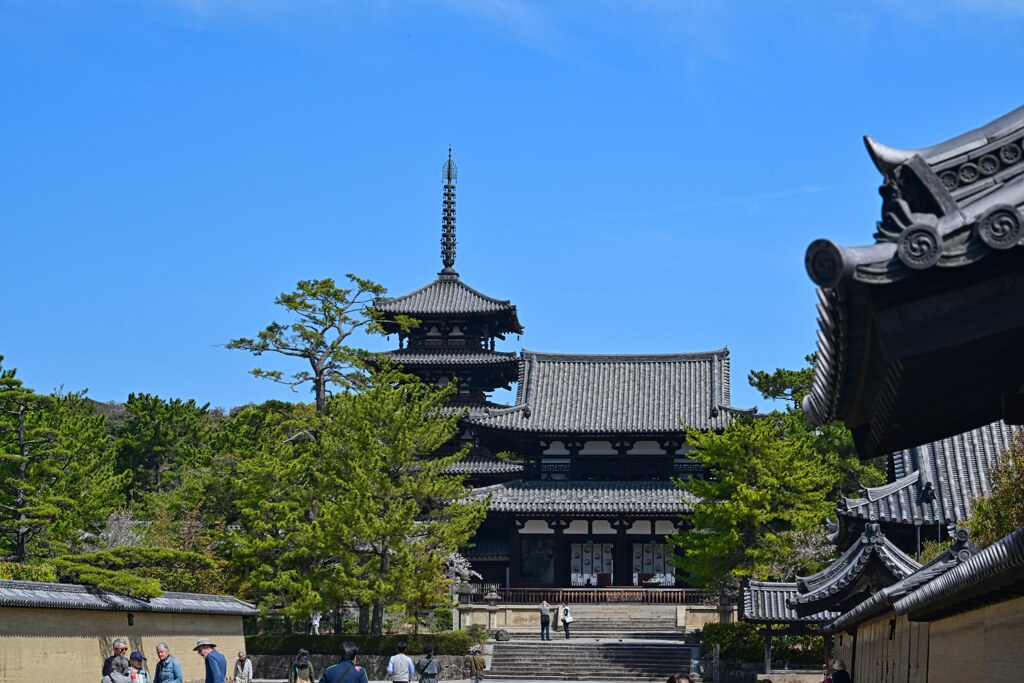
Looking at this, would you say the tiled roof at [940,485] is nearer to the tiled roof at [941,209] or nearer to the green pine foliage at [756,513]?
the green pine foliage at [756,513]

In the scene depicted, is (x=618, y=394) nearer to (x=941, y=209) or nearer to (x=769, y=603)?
(x=769, y=603)

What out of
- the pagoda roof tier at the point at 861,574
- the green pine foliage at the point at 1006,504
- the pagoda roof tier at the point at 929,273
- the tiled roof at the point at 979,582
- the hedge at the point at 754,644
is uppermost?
the pagoda roof tier at the point at 929,273

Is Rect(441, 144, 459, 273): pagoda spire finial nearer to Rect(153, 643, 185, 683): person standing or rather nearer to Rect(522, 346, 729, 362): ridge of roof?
Rect(522, 346, 729, 362): ridge of roof

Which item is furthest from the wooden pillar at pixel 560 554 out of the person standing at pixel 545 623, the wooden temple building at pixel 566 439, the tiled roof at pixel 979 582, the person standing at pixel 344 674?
the tiled roof at pixel 979 582

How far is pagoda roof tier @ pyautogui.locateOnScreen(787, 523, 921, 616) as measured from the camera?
2311 cm

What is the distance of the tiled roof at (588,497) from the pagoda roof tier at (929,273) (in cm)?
4655

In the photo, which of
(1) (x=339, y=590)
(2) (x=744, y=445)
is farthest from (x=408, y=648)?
(2) (x=744, y=445)

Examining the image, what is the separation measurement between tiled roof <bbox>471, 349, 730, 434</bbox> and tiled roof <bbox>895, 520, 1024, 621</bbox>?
157ft

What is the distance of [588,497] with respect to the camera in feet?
188

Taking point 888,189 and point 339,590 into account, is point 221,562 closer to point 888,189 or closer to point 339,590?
point 339,590

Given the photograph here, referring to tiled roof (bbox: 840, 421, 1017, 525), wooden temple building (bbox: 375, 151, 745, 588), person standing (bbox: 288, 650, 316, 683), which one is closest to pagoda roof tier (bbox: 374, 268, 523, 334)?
wooden temple building (bbox: 375, 151, 745, 588)

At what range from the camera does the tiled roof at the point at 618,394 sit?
Answer: 198 ft

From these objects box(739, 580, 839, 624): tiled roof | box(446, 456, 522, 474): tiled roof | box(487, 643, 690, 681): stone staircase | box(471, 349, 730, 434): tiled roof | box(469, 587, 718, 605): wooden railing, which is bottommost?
box(487, 643, 690, 681): stone staircase

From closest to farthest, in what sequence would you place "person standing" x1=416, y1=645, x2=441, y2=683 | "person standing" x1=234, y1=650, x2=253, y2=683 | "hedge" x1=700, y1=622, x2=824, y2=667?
"person standing" x1=416, y1=645, x2=441, y2=683
"person standing" x1=234, y1=650, x2=253, y2=683
"hedge" x1=700, y1=622, x2=824, y2=667
